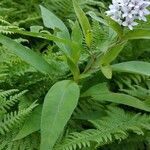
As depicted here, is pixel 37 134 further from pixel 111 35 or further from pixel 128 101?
pixel 111 35

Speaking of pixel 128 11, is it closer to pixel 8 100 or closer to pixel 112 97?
pixel 112 97

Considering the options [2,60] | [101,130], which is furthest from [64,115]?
[2,60]

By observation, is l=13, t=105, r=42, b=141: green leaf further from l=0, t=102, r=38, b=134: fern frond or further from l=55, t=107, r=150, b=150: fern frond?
l=55, t=107, r=150, b=150: fern frond

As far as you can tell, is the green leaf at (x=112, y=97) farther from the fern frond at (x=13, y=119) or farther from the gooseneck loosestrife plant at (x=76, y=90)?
the fern frond at (x=13, y=119)

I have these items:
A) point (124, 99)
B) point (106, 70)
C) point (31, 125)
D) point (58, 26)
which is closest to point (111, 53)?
point (106, 70)

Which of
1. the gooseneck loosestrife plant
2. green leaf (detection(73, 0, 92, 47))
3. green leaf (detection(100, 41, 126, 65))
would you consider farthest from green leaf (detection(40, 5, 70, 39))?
green leaf (detection(100, 41, 126, 65))

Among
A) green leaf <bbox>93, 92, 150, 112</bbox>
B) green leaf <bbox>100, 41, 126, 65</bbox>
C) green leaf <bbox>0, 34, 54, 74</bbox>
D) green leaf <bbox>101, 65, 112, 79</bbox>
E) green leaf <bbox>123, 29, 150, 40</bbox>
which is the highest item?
green leaf <bbox>0, 34, 54, 74</bbox>
